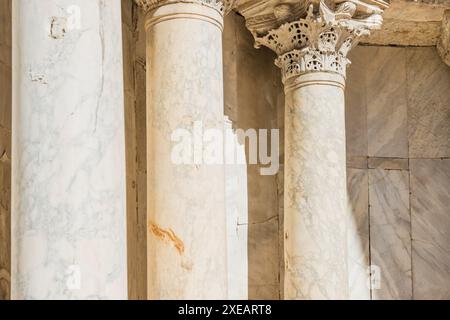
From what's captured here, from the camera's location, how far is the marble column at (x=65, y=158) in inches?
379

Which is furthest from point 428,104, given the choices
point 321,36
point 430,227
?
point 321,36

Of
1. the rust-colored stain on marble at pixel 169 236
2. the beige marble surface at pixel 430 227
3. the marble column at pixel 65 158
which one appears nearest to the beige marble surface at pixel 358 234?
the beige marble surface at pixel 430 227

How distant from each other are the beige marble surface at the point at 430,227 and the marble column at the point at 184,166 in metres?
6.26

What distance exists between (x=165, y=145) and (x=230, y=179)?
136 inches

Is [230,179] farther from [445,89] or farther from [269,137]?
[445,89]

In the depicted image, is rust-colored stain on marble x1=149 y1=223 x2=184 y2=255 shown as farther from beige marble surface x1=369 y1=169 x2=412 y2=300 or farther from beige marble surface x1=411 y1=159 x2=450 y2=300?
beige marble surface x1=411 y1=159 x2=450 y2=300

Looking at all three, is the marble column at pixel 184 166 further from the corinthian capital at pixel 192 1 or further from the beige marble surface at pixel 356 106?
the beige marble surface at pixel 356 106

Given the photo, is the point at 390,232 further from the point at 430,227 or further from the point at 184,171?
the point at 184,171

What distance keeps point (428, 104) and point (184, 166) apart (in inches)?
290

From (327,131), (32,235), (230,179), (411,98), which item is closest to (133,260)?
(230,179)

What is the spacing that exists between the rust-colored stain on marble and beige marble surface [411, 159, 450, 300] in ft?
21.9

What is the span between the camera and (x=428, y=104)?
18016mm

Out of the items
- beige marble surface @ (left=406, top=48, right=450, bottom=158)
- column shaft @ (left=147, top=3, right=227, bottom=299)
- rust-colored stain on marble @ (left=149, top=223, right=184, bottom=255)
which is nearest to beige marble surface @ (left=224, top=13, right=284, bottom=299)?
beige marble surface @ (left=406, top=48, right=450, bottom=158)

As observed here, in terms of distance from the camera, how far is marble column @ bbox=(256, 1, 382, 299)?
14.3 m
